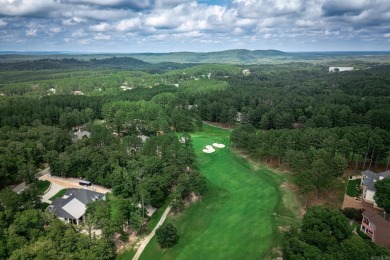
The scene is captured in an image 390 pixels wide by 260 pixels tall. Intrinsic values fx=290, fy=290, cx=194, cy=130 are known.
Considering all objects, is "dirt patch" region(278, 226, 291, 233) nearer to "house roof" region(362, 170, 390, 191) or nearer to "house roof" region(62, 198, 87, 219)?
"house roof" region(362, 170, 390, 191)

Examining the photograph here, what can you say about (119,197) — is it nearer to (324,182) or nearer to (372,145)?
(324,182)

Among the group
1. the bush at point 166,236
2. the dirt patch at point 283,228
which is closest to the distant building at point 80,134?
the bush at point 166,236

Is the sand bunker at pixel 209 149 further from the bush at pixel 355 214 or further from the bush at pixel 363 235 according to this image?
the bush at pixel 363 235

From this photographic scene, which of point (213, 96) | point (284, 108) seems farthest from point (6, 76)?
point (284, 108)

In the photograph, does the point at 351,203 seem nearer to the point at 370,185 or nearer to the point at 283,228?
the point at 370,185

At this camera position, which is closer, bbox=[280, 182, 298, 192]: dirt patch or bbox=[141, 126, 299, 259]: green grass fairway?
bbox=[141, 126, 299, 259]: green grass fairway

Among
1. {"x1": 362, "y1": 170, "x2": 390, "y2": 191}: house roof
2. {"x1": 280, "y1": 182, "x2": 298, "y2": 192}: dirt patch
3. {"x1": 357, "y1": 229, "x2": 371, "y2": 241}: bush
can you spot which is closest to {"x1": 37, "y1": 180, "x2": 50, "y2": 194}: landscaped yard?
{"x1": 280, "y1": 182, "x2": 298, "y2": 192}: dirt patch
